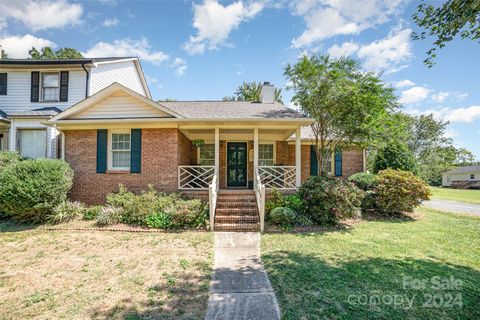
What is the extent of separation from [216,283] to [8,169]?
347 inches

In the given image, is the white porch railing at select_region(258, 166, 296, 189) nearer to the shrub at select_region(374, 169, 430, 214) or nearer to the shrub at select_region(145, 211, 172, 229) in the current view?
the shrub at select_region(374, 169, 430, 214)

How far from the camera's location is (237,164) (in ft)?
42.7

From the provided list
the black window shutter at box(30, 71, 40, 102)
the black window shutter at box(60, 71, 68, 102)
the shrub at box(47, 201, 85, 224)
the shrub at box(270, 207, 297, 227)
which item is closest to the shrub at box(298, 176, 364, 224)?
the shrub at box(270, 207, 297, 227)

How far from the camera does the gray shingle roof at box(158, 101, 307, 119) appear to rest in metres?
10.1

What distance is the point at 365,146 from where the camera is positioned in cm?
1083

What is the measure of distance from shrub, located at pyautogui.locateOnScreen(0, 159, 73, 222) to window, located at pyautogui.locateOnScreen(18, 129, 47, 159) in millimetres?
3917

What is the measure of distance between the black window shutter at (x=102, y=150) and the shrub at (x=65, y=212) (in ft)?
5.72

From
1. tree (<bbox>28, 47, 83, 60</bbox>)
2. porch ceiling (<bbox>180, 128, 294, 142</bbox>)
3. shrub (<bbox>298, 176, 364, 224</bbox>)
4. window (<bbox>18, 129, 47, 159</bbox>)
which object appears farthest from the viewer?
tree (<bbox>28, 47, 83, 60</bbox>)

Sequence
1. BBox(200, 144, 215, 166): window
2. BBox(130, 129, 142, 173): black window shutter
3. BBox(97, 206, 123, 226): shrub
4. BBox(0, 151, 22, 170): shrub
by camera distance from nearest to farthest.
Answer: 1. BBox(97, 206, 123, 226): shrub
2. BBox(0, 151, 22, 170): shrub
3. BBox(130, 129, 142, 173): black window shutter
4. BBox(200, 144, 215, 166): window

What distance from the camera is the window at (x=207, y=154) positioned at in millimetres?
13203

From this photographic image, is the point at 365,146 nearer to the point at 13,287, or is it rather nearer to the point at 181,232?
the point at 181,232

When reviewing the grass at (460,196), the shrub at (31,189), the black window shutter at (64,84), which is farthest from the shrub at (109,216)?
the grass at (460,196)

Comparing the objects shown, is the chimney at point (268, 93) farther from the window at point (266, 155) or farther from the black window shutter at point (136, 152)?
the black window shutter at point (136, 152)

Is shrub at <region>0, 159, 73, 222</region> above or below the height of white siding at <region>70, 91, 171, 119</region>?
below
